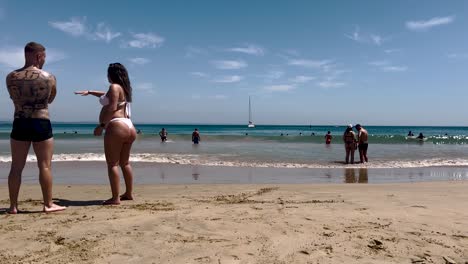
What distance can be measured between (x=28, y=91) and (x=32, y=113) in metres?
0.25

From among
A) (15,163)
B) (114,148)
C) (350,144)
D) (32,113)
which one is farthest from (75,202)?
(350,144)

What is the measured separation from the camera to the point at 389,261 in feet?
9.35

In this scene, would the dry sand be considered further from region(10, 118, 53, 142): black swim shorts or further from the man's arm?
the man's arm

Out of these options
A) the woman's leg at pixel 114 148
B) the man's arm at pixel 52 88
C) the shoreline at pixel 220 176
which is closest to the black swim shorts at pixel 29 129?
the man's arm at pixel 52 88

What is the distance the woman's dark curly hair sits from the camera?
5.00m

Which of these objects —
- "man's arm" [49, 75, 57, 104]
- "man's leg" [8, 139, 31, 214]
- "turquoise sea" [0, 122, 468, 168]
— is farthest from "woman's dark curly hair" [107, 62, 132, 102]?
"turquoise sea" [0, 122, 468, 168]

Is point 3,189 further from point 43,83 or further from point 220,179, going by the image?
point 220,179

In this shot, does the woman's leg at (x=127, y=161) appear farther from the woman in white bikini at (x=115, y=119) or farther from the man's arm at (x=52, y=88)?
the man's arm at (x=52, y=88)

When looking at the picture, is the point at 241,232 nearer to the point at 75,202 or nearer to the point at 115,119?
the point at 115,119

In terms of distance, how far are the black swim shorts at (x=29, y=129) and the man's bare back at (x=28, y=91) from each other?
0.18 ft

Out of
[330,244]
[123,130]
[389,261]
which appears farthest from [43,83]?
[389,261]

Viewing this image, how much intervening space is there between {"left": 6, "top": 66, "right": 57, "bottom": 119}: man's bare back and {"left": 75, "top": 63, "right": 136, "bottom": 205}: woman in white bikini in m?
0.61

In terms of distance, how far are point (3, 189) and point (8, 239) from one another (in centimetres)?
439

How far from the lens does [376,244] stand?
3213 mm
